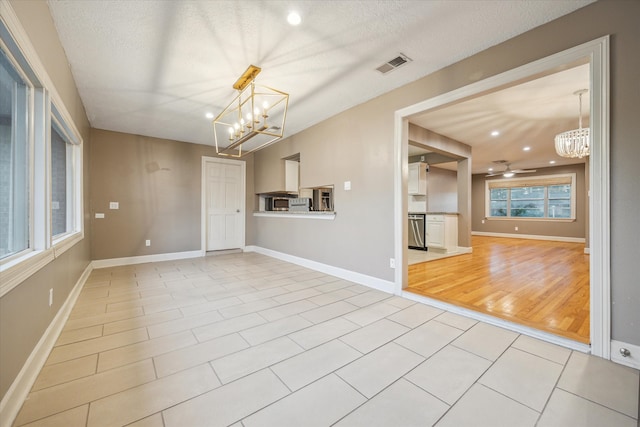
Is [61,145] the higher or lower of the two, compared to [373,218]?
higher

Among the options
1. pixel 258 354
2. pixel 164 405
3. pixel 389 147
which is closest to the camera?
pixel 164 405

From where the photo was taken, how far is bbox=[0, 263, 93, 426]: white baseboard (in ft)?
3.79

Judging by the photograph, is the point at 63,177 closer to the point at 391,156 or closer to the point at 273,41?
the point at 273,41

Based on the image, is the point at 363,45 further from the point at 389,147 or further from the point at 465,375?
the point at 465,375

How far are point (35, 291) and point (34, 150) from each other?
Result: 91cm

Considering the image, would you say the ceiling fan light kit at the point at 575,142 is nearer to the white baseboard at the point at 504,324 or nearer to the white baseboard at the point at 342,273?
the white baseboard at the point at 504,324

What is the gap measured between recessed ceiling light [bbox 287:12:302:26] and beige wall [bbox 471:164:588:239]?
336 inches

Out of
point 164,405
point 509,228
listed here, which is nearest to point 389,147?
point 164,405

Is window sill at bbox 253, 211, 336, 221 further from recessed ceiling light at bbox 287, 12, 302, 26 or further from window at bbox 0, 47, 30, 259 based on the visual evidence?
window at bbox 0, 47, 30, 259

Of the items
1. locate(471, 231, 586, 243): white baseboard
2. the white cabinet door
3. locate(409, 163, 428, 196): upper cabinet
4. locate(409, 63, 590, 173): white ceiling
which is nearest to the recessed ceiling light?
locate(409, 63, 590, 173): white ceiling

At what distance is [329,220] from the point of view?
3969mm

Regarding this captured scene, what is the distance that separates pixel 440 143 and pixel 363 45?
343 cm

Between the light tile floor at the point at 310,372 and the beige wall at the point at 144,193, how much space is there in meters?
2.47

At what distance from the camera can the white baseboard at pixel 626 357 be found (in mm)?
1595
